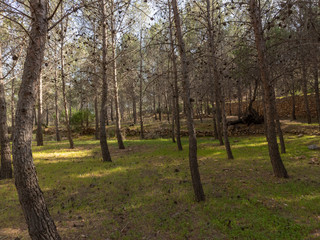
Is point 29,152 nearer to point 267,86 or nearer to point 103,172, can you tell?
point 103,172

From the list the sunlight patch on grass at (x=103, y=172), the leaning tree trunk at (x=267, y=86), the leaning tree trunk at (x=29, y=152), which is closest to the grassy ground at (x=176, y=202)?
the sunlight patch on grass at (x=103, y=172)

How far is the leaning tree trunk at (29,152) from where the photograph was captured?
3141mm

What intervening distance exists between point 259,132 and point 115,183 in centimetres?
1533

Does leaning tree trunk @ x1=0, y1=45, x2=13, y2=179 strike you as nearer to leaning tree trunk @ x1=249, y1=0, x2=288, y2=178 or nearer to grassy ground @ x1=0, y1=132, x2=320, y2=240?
grassy ground @ x1=0, y1=132, x2=320, y2=240

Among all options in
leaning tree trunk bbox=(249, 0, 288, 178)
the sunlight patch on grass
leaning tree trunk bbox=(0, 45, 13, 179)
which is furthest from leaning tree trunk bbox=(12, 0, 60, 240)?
leaning tree trunk bbox=(249, 0, 288, 178)

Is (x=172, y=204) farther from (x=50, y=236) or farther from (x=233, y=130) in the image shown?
(x=233, y=130)

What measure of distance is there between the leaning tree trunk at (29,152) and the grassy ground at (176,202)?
1.05 meters

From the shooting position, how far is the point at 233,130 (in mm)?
19031

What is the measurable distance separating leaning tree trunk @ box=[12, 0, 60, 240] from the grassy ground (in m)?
1.05

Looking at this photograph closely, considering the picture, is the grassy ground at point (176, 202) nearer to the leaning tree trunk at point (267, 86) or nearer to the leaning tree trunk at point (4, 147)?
the leaning tree trunk at point (267, 86)

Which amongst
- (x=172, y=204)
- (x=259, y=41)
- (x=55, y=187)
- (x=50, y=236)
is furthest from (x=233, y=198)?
(x=55, y=187)

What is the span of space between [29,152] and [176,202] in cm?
387

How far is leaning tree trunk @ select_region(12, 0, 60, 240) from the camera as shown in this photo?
10.3 ft

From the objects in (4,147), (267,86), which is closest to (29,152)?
(4,147)
